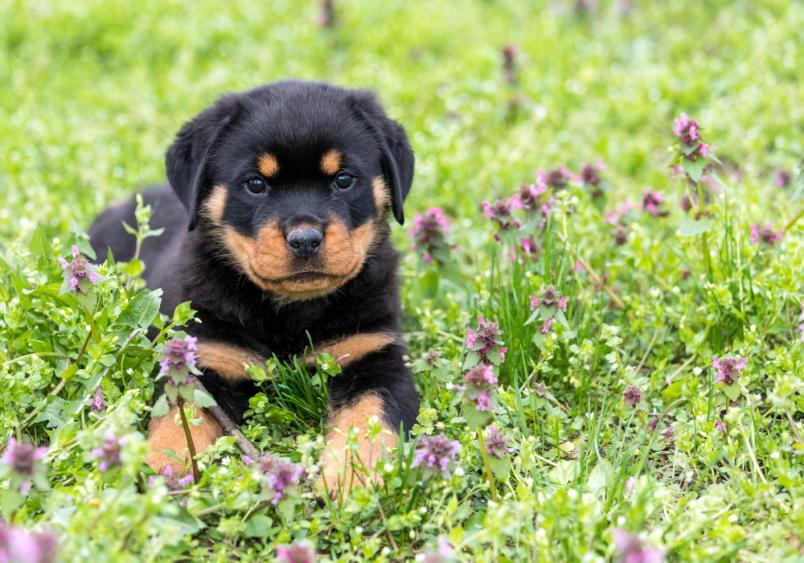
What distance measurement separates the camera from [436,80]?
Answer: 19.6 feet

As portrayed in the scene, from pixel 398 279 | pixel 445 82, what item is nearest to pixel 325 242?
pixel 398 279

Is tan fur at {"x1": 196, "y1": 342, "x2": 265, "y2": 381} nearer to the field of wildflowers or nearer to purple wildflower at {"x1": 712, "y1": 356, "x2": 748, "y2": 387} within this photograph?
the field of wildflowers

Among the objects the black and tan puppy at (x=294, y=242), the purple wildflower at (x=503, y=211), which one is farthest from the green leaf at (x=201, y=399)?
the purple wildflower at (x=503, y=211)

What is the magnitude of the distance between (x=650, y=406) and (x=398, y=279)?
1163 millimetres

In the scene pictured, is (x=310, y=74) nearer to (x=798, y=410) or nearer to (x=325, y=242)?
(x=325, y=242)

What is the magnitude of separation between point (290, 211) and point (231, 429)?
814 mm

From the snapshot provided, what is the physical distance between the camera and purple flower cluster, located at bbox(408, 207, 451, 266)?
3.36 metres

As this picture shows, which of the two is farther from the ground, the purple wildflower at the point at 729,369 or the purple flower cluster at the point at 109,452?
the purple wildflower at the point at 729,369

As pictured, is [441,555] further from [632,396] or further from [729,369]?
[729,369]

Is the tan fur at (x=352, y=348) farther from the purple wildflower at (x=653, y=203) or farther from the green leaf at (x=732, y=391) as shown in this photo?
the purple wildflower at (x=653, y=203)

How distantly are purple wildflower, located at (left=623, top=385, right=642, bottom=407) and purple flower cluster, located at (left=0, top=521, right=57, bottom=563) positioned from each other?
5.88ft

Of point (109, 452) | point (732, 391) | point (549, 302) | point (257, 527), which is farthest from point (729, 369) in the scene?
point (109, 452)

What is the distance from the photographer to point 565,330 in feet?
9.21

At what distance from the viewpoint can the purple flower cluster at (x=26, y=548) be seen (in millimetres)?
1403
